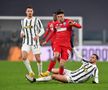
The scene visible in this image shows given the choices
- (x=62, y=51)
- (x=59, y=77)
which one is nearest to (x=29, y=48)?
(x=62, y=51)

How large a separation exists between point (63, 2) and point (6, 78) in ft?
65.8

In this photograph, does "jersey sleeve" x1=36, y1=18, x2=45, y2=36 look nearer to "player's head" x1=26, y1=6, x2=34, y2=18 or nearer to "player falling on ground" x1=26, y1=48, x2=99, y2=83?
"player's head" x1=26, y1=6, x2=34, y2=18

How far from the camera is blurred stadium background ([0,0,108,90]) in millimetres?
18503

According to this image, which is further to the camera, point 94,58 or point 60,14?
point 60,14

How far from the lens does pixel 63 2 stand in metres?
36.5

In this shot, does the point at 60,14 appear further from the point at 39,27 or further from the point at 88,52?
the point at 88,52

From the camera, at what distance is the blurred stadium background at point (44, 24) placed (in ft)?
60.7

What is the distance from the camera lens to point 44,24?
97.6ft

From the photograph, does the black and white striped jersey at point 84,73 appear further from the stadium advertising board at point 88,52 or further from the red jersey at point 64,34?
the stadium advertising board at point 88,52

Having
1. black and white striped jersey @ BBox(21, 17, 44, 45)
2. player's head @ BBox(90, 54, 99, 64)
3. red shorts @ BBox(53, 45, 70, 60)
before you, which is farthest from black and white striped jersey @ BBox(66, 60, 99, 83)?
black and white striped jersey @ BBox(21, 17, 44, 45)

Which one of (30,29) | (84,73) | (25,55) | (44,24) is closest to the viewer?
(84,73)

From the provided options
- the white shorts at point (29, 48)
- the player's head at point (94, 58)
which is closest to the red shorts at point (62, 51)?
the player's head at point (94, 58)

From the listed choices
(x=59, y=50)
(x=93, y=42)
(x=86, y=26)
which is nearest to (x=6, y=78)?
(x=59, y=50)

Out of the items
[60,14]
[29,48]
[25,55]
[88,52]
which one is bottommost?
[88,52]
